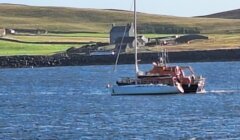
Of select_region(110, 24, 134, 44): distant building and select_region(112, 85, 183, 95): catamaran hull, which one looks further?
select_region(110, 24, 134, 44): distant building

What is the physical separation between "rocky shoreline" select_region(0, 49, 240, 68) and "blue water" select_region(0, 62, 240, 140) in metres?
60.0

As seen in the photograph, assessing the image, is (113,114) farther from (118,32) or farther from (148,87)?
(118,32)

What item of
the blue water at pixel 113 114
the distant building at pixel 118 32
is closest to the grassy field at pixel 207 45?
the distant building at pixel 118 32

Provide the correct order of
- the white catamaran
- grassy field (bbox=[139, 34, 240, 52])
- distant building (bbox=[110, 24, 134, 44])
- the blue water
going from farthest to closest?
distant building (bbox=[110, 24, 134, 44])
grassy field (bbox=[139, 34, 240, 52])
the white catamaran
the blue water

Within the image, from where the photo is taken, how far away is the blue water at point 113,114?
2077 inches

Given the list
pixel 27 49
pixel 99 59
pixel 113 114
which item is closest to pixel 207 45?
pixel 99 59

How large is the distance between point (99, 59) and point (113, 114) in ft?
323

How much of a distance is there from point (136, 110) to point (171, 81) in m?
14.9

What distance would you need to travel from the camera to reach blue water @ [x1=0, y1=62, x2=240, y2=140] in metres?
52.8

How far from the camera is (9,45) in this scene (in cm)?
18675

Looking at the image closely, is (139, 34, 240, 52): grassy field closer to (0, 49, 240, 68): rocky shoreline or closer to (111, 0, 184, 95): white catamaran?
(0, 49, 240, 68): rocky shoreline

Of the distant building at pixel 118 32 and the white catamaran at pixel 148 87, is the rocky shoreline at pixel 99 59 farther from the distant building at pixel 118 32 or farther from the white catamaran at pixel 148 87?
the white catamaran at pixel 148 87

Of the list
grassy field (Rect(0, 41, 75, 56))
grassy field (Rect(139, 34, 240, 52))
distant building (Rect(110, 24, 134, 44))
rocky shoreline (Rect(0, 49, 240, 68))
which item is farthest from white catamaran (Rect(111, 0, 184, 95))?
distant building (Rect(110, 24, 134, 44))

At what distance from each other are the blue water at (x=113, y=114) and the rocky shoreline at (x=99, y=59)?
60.0 m
